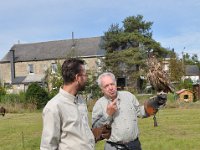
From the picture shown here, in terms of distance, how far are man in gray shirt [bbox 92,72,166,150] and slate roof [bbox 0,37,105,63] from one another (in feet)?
197

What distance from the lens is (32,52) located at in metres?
73.2

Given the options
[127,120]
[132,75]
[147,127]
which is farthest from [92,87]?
[127,120]

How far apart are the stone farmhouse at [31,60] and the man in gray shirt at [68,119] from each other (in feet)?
211

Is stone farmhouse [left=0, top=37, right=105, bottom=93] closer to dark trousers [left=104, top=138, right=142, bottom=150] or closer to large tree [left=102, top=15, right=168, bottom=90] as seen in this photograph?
large tree [left=102, top=15, right=168, bottom=90]

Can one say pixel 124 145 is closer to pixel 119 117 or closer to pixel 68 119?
pixel 119 117

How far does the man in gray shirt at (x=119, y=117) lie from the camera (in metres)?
5.66

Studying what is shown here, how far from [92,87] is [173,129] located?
2171 centimetres

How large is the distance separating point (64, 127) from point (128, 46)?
54.6 m

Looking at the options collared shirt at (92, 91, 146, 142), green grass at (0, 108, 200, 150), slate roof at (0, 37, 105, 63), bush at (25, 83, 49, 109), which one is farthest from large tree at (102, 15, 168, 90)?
collared shirt at (92, 91, 146, 142)

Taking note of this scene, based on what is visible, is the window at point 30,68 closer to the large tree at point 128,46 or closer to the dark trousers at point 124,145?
the large tree at point 128,46

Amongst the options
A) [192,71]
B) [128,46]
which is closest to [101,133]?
[128,46]

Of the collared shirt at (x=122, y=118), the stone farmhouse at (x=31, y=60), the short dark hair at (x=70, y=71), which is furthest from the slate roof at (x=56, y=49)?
the short dark hair at (x=70, y=71)

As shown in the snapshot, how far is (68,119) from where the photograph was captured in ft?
13.2

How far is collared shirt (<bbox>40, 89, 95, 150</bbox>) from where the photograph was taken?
13.0 feet
